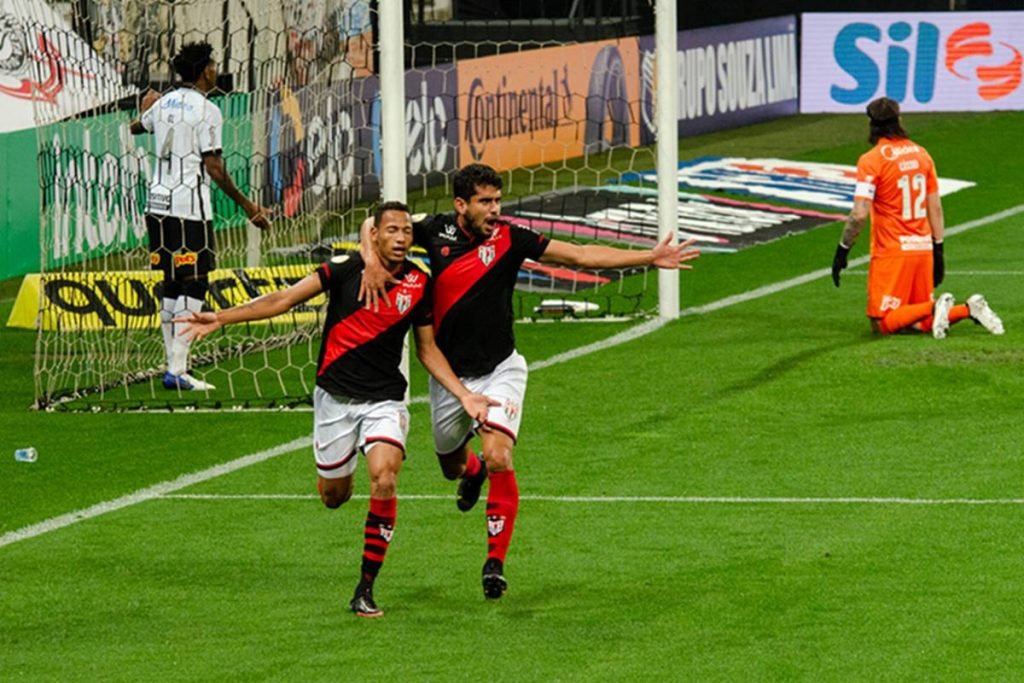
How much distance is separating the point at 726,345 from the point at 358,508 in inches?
213

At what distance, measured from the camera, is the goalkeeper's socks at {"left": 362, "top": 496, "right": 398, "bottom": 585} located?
28.9 ft

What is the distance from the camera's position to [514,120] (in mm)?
24484

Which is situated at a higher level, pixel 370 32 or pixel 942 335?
pixel 370 32

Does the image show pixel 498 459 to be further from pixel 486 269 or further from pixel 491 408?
pixel 486 269

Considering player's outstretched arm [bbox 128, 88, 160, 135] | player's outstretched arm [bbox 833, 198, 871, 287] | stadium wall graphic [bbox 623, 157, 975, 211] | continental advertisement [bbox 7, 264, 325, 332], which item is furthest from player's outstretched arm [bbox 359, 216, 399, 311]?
stadium wall graphic [bbox 623, 157, 975, 211]

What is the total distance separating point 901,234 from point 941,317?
0.65 metres

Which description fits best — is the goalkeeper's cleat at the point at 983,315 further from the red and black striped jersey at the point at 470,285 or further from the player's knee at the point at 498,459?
the player's knee at the point at 498,459

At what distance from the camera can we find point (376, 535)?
8.80 m

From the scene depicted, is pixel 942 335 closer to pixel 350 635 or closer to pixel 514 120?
pixel 350 635

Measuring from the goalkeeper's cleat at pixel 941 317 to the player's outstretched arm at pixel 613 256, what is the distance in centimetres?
614

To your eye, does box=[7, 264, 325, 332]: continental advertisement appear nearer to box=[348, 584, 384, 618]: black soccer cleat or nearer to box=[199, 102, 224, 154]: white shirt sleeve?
box=[199, 102, 224, 154]: white shirt sleeve

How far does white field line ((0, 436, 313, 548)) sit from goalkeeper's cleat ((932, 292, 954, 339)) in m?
4.81

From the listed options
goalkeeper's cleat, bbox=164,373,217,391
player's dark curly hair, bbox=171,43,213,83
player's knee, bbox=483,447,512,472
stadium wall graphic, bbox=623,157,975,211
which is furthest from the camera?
stadium wall graphic, bbox=623,157,975,211

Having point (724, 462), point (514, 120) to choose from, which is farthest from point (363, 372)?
point (514, 120)
